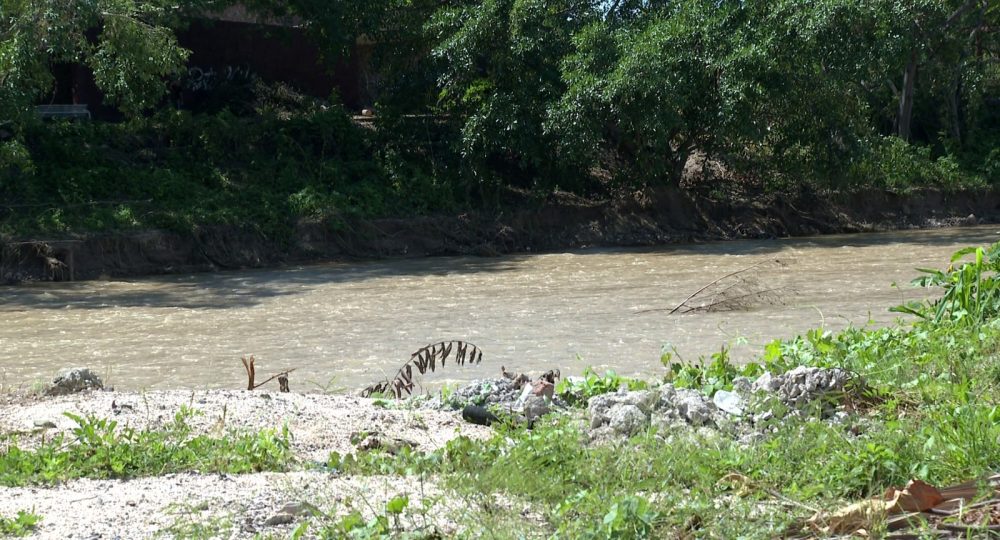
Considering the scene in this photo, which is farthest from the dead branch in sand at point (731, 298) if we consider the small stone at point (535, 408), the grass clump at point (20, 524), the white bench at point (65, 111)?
the white bench at point (65, 111)

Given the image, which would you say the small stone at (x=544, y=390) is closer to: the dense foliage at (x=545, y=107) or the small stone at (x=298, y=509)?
the small stone at (x=298, y=509)

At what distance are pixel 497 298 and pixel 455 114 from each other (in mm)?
8506

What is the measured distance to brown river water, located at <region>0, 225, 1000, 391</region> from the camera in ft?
33.0

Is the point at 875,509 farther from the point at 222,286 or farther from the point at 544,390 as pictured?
the point at 222,286

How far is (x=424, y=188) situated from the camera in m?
21.3

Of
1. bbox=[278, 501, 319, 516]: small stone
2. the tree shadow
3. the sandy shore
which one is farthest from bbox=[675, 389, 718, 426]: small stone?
the tree shadow

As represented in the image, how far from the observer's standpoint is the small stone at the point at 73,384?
685 cm

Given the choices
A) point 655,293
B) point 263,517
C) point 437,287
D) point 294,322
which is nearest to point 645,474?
point 263,517

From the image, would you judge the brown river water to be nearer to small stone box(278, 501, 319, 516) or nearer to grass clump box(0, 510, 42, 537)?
small stone box(278, 501, 319, 516)

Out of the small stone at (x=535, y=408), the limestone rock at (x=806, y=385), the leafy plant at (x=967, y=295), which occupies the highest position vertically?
the leafy plant at (x=967, y=295)

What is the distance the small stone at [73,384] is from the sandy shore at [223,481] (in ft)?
1.32

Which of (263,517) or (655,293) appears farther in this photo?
(655,293)

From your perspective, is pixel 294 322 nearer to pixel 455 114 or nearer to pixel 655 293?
pixel 655 293

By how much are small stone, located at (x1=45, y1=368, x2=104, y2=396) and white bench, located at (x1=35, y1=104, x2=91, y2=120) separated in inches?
610
